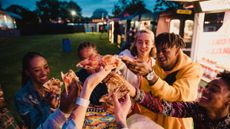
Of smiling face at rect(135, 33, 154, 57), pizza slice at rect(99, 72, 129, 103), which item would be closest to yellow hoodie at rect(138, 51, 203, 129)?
pizza slice at rect(99, 72, 129, 103)

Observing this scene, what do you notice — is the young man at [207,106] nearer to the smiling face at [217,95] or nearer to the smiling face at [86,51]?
the smiling face at [217,95]

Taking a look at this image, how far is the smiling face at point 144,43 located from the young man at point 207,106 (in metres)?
1.34

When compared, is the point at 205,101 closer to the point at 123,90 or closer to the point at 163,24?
the point at 123,90

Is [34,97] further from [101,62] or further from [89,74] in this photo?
[101,62]

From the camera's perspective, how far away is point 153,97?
2184 mm

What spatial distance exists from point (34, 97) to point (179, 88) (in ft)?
5.93

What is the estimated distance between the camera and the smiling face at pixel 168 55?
7.85 feet

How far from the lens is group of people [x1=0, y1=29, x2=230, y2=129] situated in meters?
1.55

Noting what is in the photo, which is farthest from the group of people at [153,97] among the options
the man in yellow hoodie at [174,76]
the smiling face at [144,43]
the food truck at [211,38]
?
the food truck at [211,38]

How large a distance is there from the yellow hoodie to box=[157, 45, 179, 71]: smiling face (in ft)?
0.20

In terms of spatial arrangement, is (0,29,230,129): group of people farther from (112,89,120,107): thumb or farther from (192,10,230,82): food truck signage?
(192,10,230,82): food truck signage

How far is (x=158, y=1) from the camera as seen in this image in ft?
160

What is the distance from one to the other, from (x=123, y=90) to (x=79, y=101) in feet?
1.68

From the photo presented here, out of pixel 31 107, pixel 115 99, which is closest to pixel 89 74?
pixel 31 107
